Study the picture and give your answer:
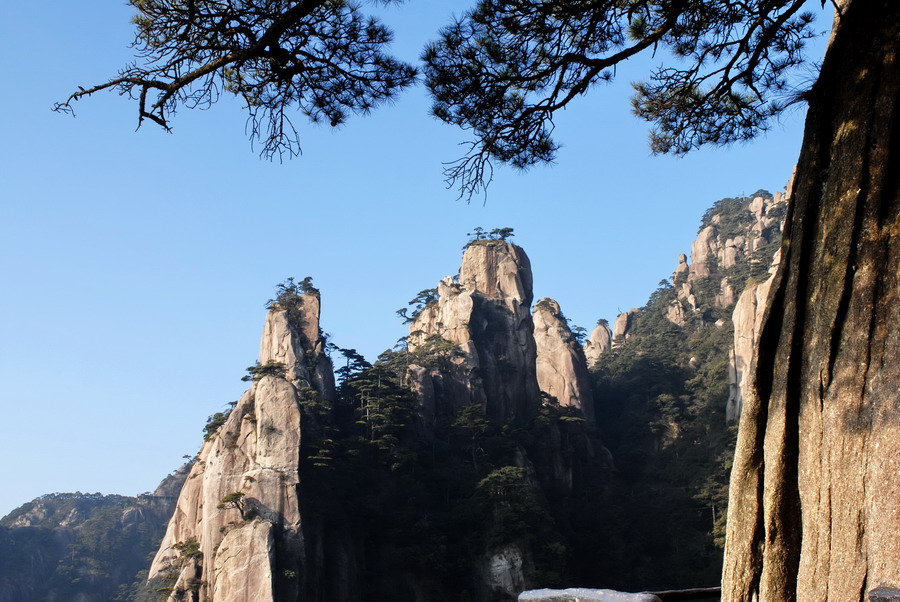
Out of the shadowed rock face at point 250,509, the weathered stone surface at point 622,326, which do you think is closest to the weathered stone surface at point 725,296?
the weathered stone surface at point 622,326

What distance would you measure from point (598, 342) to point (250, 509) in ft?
125

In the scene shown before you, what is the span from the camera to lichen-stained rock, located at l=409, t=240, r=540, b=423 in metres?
40.6

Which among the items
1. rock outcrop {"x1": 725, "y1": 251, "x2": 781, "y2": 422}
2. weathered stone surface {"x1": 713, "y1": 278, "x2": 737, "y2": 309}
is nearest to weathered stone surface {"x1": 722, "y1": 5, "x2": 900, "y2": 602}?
rock outcrop {"x1": 725, "y1": 251, "x2": 781, "y2": 422}

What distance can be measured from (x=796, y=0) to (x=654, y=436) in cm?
4044

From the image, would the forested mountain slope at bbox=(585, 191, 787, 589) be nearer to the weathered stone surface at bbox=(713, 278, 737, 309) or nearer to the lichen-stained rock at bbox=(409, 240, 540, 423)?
the weathered stone surface at bbox=(713, 278, 737, 309)

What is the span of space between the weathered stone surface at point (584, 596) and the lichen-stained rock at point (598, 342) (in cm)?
5759

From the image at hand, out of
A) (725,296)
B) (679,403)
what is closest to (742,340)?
(679,403)

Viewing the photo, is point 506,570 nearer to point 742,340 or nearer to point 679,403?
point 742,340

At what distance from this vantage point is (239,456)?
101 feet

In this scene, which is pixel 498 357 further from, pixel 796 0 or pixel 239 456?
pixel 796 0

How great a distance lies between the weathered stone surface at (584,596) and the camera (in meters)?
3.45

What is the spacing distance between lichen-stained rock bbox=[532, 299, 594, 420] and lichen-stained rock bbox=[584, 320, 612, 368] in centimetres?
1271

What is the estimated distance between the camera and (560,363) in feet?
153

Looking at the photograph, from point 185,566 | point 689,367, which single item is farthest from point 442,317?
point 185,566
